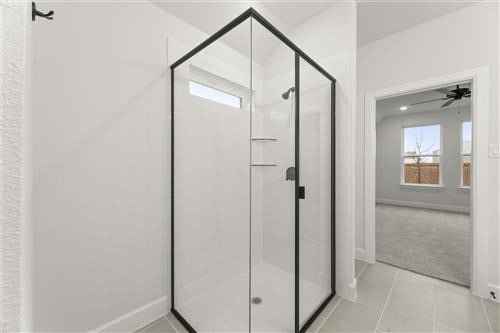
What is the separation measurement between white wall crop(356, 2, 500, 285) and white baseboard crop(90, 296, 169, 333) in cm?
225

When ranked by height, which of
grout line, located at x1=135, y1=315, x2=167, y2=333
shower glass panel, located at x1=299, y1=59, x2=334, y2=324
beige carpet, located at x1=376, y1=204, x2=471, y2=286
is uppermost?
shower glass panel, located at x1=299, y1=59, x2=334, y2=324

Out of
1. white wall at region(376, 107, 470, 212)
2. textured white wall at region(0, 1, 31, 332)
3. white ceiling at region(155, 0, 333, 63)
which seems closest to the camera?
textured white wall at region(0, 1, 31, 332)

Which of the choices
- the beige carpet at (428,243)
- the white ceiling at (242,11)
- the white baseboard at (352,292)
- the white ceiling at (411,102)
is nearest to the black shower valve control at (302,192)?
the white ceiling at (242,11)

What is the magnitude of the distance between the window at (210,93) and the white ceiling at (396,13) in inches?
65.7

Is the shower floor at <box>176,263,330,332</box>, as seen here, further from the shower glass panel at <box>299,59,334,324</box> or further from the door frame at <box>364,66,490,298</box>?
the door frame at <box>364,66,490,298</box>

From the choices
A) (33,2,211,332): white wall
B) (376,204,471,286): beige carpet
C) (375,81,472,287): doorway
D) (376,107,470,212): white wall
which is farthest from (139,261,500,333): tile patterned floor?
(376,107,470,212): white wall

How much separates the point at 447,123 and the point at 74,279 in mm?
7555

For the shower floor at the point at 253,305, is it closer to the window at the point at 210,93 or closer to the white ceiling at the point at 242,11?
the window at the point at 210,93

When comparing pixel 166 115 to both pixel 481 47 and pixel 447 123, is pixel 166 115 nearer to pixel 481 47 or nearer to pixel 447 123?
pixel 481 47

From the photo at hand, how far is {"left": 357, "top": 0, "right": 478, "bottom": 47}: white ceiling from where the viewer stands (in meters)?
1.94

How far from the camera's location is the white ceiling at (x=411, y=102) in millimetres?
4486

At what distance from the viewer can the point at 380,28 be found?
2.28 m

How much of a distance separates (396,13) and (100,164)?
2946mm

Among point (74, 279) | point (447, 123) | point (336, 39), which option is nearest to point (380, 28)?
point (336, 39)
